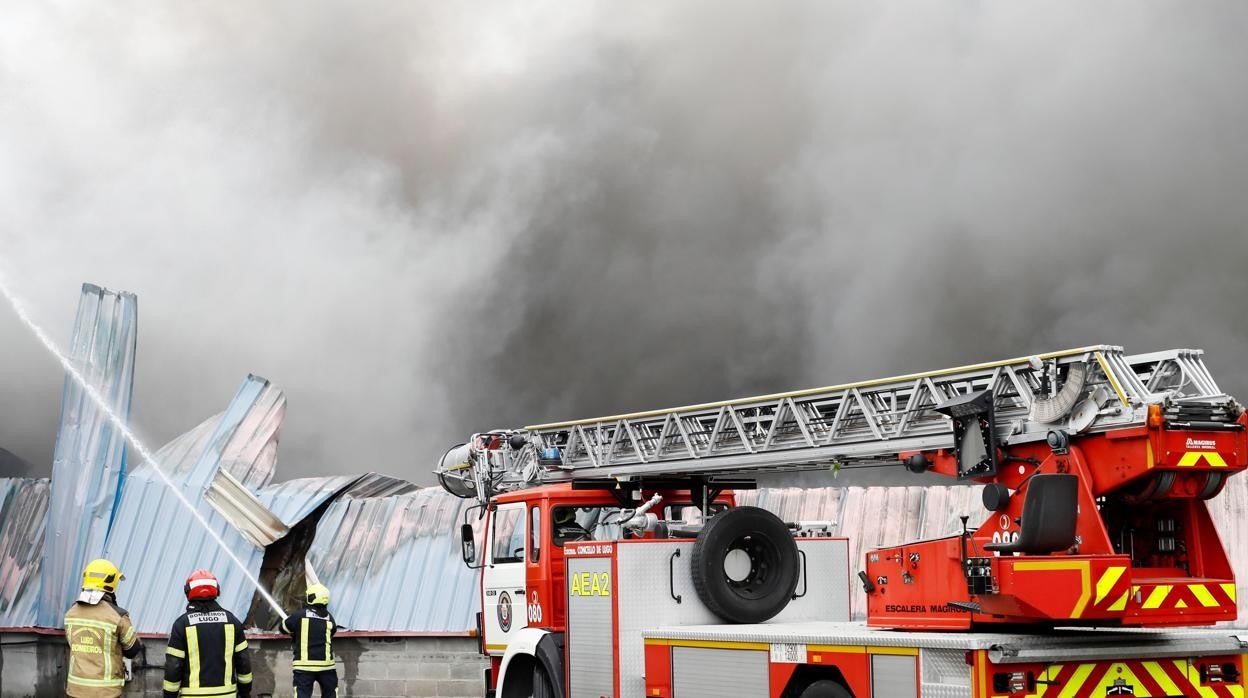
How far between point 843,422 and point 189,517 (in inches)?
589

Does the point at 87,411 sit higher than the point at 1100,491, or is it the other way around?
the point at 87,411

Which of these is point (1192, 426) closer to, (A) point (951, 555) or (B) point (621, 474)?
(A) point (951, 555)

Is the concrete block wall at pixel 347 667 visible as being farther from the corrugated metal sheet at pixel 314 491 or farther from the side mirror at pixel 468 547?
the side mirror at pixel 468 547

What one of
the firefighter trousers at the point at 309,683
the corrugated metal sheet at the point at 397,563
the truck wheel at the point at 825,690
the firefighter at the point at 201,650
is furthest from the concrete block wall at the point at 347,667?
the truck wheel at the point at 825,690

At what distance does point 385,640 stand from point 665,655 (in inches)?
398

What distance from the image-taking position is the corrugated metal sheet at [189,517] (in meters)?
21.4

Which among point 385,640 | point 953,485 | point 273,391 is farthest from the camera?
point 273,391

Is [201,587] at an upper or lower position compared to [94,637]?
→ upper

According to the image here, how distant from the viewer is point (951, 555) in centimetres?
845

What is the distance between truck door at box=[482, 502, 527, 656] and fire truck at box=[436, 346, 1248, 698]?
25 millimetres

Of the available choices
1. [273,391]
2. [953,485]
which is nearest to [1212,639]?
[953,485]

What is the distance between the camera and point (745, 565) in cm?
1102

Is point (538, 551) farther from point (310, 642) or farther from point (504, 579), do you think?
point (310, 642)

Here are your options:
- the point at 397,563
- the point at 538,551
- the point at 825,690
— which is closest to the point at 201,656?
the point at 538,551
